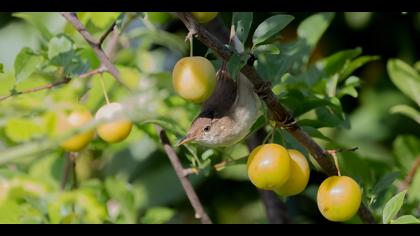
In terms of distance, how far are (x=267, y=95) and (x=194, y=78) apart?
0.46ft

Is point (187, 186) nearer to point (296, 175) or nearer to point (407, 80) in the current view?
point (296, 175)

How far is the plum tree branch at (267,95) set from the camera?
1187mm

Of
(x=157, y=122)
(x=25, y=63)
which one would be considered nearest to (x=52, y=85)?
(x=25, y=63)

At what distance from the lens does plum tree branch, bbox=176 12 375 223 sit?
3.89 feet

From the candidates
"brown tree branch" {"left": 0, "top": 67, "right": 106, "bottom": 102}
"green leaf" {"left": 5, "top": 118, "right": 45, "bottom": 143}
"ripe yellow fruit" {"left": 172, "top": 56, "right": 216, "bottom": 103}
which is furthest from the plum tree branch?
"brown tree branch" {"left": 0, "top": 67, "right": 106, "bottom": 102}

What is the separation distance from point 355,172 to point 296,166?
59 cm

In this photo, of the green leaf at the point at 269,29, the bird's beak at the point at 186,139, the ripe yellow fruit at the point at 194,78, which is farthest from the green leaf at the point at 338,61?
the ripe yellow fruit at the point at 194,78

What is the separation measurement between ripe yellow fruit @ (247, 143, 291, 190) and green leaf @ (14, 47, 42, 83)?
1.84 feet

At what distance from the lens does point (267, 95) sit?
1.31m

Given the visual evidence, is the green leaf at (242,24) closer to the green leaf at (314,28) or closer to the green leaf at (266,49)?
the green leaf at (266,49)

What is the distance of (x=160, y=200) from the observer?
2.47 m

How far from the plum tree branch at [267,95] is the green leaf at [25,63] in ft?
1.76

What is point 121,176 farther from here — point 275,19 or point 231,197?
point 275,19
